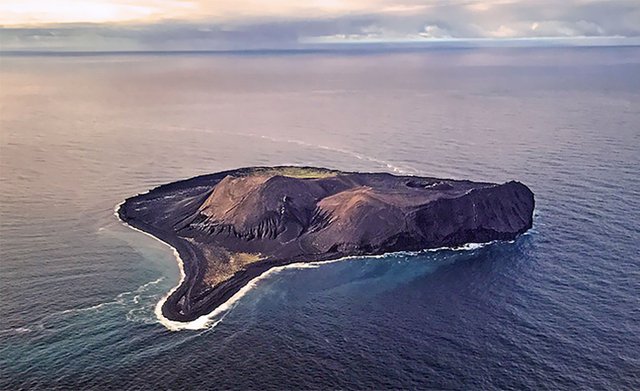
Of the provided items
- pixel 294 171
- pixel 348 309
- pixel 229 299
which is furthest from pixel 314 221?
pixel 294 171

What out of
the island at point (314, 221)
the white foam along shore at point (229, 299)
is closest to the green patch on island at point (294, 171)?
the island at point (314, 221)

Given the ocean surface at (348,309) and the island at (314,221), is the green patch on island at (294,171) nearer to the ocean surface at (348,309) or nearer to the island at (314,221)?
the island at (314,221)

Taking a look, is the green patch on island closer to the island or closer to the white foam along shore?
the island

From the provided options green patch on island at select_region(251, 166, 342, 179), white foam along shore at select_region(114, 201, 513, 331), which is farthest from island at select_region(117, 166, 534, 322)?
green patch on island at select_region(251, 166, 342, 179)

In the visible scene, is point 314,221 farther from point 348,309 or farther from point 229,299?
point 348,309

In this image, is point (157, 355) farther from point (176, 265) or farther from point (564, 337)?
point (564, 337)

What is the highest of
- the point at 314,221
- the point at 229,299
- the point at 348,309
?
the point at 314,221

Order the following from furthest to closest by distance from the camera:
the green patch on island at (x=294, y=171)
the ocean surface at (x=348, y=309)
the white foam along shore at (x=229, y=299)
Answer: the green patch on island at (x=294, y=171) < the white foam along shore at (x=229, y=299) < the ocean surface at (x=348, y=309)

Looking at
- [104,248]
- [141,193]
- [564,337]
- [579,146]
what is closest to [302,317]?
[564,337]
